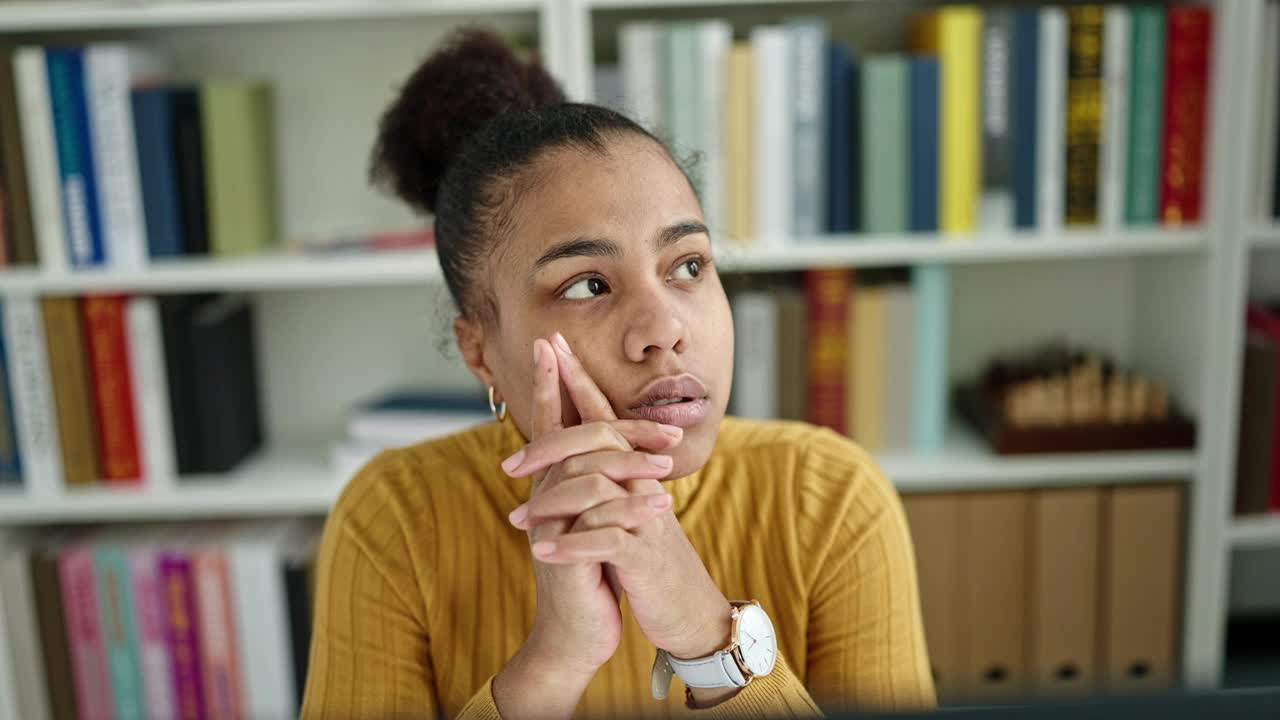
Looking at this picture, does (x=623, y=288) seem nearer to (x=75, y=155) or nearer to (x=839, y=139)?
(x=839, y=139)

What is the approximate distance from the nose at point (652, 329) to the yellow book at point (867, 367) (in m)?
1.08

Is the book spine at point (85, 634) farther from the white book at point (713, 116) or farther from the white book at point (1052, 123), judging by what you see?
the white book at point (1052, 123)

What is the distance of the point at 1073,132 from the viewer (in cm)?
182

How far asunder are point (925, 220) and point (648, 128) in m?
0.92

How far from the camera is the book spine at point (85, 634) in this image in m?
1.91

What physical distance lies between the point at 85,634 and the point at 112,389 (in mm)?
439

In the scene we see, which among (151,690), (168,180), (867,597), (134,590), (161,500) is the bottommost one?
(151,690)

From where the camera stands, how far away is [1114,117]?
5.96 ft

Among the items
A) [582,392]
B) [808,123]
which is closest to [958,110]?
[808,123]

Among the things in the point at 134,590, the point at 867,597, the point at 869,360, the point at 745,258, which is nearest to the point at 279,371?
the point at 134,590

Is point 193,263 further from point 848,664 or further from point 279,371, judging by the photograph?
point 848,664

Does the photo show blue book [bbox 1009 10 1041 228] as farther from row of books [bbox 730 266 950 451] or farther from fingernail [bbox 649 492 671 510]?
fingernail [bbox 649 492 671 510]

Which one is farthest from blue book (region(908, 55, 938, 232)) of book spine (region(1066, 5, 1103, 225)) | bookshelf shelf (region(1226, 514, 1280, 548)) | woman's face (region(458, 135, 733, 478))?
woman's face (region(458, 135, 733, 478))

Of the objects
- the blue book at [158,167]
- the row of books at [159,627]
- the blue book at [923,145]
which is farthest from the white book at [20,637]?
the blue book at [923,145]
